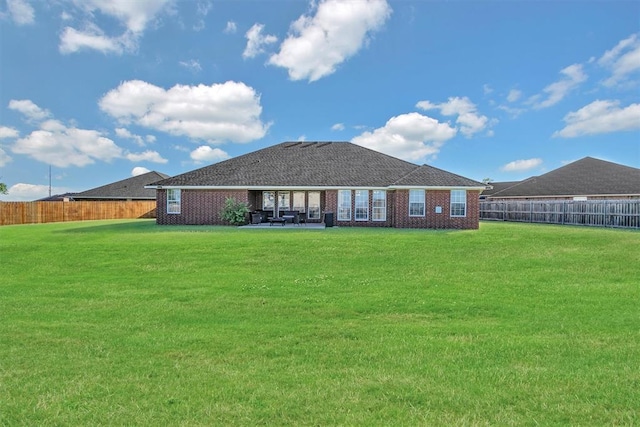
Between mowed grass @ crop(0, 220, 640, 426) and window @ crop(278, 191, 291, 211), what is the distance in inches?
540

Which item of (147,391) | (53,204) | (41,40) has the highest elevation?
(41,40)

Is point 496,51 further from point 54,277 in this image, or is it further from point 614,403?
point 54,277

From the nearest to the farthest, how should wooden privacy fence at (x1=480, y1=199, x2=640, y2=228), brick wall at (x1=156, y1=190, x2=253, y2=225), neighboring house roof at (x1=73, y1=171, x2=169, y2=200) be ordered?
wooden privacy fence at (x1=480, y1=199, x2=640, y2=228) < brick wall at (x1=156, y1=190, x2=253, y2=225) < neighboring house roof at (x1=73, y1=171, x2=169, y2=200)

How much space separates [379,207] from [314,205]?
4453 mm

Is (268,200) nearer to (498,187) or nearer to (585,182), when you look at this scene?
(585,182)

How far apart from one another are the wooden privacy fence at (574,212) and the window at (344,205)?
14.7 metres

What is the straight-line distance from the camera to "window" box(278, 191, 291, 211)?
26641 millimetres

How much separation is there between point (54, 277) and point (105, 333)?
6.34m

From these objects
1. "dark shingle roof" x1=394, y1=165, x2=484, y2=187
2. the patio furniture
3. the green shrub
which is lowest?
the patio furniture

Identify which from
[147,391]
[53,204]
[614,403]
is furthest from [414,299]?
[53,204]

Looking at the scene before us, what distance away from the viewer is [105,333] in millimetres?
6215

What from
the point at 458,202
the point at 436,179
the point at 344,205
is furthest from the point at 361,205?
the point at 458,202

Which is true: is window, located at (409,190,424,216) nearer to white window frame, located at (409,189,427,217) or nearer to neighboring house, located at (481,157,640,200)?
white window frame, located at (409,189,427,217)

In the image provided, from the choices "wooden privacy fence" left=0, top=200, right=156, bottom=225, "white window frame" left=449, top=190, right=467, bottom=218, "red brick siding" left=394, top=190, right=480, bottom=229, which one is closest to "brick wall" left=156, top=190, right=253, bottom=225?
"red brick siding" left=394, top=190, right=480, bottom=229
